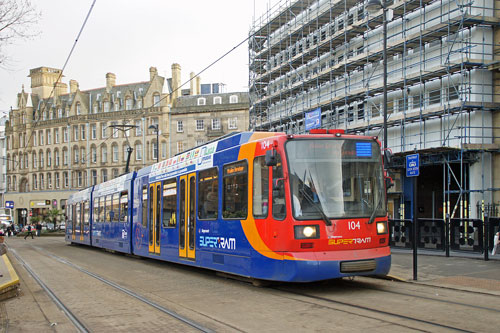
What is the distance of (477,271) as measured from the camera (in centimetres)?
1375

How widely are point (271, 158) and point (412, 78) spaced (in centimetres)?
1813

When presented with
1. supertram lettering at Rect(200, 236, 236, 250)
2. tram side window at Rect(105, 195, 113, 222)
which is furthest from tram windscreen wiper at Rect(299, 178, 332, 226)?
tram side window at Rect(105, 195, 113, 222)

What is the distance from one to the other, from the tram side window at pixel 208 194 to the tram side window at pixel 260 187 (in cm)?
190

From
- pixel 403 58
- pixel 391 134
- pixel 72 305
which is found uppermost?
pixel 403 58

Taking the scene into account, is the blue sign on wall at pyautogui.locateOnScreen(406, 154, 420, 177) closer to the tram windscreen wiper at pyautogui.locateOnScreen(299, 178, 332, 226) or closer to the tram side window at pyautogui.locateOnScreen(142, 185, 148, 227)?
the tram windscreen wiper at pyautogui.locateOnScreen(299, 178, 332, 226)

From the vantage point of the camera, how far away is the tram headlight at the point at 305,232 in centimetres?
1039

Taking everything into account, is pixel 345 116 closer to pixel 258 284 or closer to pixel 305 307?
pixel 258 284

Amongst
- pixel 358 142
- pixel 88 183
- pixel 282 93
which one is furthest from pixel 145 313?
pixel 88 183

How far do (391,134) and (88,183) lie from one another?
5593 centimetres

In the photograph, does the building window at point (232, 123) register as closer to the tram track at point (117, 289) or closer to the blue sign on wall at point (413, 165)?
the tram track at point (117, 289)

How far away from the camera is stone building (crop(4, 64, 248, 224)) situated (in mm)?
70250

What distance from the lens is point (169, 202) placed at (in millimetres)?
Result: 16391

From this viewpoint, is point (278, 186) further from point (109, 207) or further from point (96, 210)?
point (96, 210)

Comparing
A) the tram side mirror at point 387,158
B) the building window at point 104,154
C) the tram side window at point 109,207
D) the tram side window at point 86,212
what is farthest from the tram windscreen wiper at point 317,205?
the building window at point 104,154
